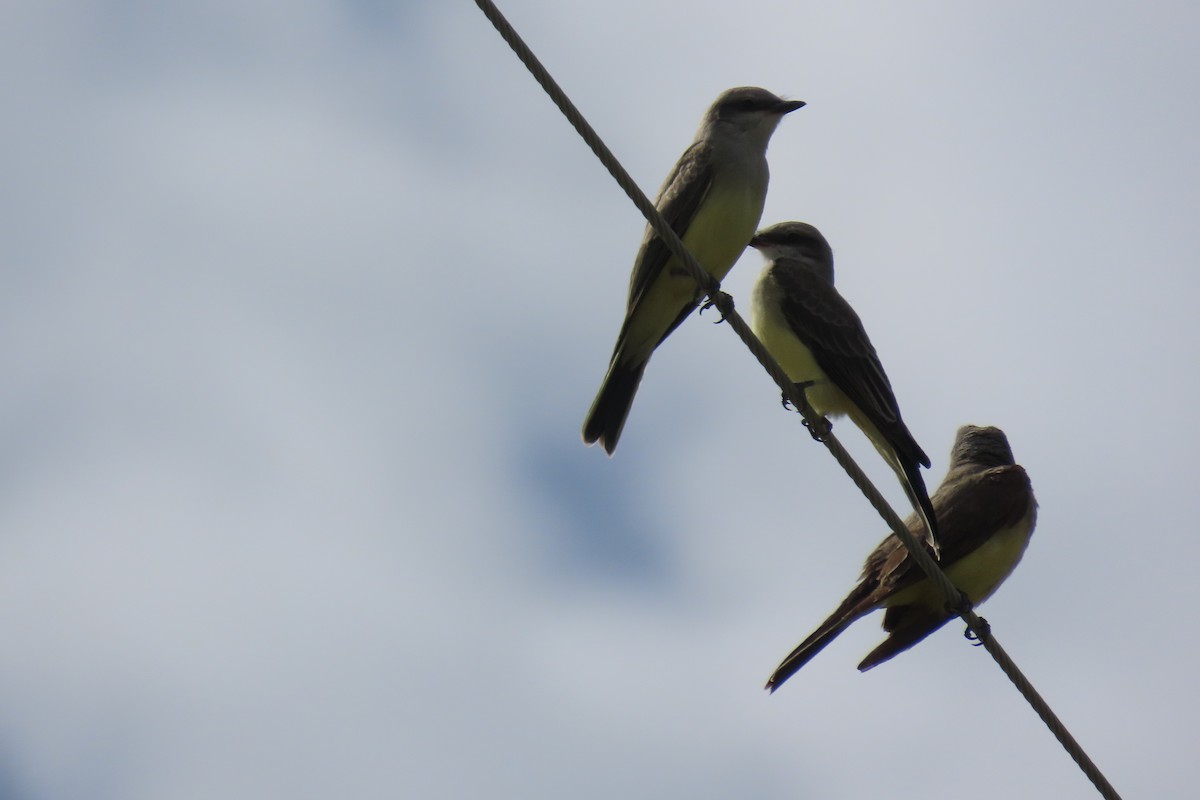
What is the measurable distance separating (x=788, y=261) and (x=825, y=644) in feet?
8.47

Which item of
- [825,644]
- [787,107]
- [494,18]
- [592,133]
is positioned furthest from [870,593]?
[494,18]

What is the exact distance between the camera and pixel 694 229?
862 centimetres

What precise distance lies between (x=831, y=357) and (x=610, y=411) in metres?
1.35

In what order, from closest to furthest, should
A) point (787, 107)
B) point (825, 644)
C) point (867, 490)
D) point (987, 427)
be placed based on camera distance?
point (867, 490)
point (825, 644)
point (787, 107)
point (987, 427)

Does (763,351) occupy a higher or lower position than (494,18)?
lower

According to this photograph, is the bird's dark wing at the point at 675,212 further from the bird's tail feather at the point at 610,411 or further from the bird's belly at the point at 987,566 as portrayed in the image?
the bird's belly at the point at 987,566

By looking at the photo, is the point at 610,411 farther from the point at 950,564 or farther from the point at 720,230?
the point at 950,564

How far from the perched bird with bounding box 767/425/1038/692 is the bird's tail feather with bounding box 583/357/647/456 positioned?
5.46ft

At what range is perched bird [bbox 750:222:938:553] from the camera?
28.1 ft

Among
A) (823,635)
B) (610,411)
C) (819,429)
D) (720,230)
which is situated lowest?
(823,635)

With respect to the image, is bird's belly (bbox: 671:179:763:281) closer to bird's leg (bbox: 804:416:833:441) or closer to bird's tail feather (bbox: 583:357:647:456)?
bird's tail feather (bbox: 583:357:647:456)

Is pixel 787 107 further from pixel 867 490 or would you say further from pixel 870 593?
pixel 867 490

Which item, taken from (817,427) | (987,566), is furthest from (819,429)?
(987,566)

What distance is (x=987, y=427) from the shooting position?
10.8 metres
